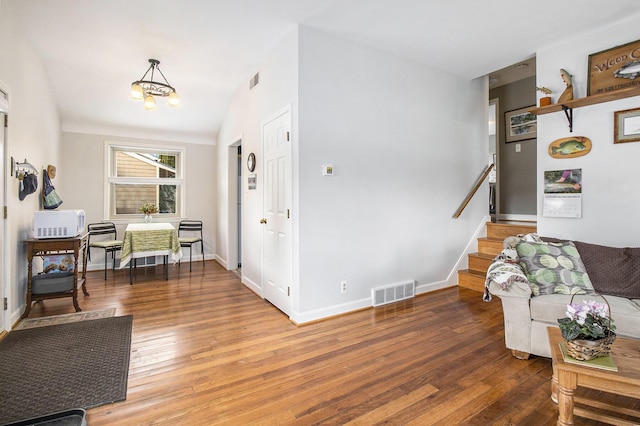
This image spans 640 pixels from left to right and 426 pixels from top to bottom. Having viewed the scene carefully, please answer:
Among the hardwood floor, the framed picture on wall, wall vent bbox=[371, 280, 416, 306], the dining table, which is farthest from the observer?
the framed picture on wall

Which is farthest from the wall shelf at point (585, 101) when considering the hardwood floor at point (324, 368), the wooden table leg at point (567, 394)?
the wooden table leg at point (567, 394)

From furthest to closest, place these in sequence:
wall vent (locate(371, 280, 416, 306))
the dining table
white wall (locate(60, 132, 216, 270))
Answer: white wall (locate(60, 132, 216, 270)), the dining table, wall vent (locate(371, 280, 416, 306))

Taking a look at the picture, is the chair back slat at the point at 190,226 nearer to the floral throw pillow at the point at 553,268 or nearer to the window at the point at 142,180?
the window at the point at 142,180

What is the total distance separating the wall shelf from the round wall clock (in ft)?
11.1

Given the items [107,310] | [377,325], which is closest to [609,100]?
[377,325]

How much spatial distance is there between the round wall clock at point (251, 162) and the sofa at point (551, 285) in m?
3.04

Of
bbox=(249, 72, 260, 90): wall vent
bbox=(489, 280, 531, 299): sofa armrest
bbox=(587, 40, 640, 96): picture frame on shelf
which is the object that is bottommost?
bbox=(489, 280, 531, 299): sofa armrest

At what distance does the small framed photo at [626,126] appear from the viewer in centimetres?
297

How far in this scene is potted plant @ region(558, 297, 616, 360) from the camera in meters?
1.56

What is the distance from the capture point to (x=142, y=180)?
6.09 meters

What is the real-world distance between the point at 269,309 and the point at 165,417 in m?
1.83

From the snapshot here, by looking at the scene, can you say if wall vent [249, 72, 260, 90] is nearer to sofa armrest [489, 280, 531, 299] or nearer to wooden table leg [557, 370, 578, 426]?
sofa armrest [489, 280, 531, 299]

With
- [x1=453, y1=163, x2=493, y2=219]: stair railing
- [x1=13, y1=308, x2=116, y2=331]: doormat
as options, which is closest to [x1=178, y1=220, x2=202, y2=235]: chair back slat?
[x1=13, y1=308, x2=116, y2=331]: doormat

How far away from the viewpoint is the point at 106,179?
5734 mm
